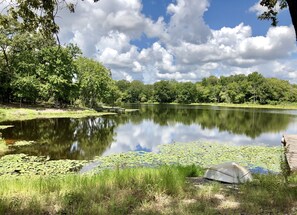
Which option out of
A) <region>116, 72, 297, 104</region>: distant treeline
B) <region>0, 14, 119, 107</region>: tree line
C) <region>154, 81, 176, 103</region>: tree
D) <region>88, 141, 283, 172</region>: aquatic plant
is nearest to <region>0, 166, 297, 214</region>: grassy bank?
<region>88, 141, 283, 172</region>: aquatic plant

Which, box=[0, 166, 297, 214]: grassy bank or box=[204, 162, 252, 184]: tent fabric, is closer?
box=[0, 166, 297, 214]: grassy bank

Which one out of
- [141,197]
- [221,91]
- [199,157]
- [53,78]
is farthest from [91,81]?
[221,91]

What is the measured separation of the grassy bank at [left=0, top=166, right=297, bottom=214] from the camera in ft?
16.5

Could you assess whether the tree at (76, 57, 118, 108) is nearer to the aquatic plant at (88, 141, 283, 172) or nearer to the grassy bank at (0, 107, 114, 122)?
the grassy bank at (0, 107, 114, 122)

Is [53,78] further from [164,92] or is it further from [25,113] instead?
[164,92]

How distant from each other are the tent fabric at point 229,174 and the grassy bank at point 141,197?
3.14 feet

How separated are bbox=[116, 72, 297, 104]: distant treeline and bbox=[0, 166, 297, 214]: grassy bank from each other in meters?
109

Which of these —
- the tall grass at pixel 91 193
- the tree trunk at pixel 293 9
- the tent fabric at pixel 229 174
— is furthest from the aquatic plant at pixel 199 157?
the tree trunk at pixel 293 9

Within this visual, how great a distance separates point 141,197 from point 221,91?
122 m

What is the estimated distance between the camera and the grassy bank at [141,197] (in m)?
5.02

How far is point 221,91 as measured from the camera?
403 ft

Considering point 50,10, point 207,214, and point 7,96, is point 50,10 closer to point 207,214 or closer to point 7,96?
point 207,214

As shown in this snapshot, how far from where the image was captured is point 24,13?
277 inches

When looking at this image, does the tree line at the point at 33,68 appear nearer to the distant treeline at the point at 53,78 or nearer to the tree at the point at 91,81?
the distant treeline at the point at 53,78
